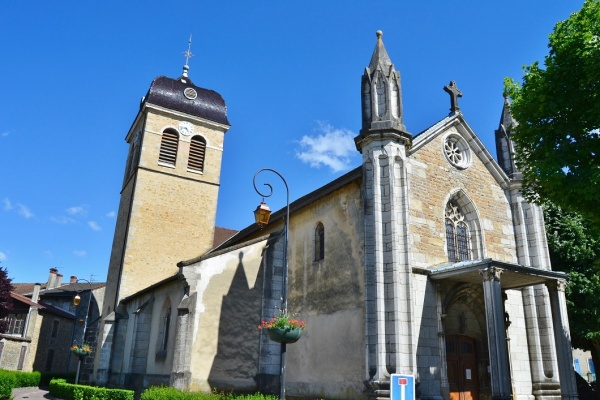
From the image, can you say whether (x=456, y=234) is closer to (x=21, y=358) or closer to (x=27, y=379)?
(x=27, y=379)

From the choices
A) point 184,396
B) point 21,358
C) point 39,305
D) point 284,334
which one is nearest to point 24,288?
point 39,305

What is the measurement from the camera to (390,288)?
12.4 metres

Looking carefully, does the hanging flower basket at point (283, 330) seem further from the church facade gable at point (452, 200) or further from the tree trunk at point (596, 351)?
the tree trunk at point (596, 351)

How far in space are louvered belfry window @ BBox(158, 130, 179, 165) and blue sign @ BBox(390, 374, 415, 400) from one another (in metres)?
24.1

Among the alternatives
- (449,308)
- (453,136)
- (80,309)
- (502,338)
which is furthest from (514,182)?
(80,309)

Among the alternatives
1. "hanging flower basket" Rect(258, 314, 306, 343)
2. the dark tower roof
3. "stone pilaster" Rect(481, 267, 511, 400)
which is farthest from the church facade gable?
the dark tower roof

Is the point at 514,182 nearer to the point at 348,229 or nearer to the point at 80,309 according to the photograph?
the point at 348,229

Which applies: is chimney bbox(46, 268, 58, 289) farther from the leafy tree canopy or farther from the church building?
the leafy tree canopy

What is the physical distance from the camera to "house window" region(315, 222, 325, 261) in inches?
637

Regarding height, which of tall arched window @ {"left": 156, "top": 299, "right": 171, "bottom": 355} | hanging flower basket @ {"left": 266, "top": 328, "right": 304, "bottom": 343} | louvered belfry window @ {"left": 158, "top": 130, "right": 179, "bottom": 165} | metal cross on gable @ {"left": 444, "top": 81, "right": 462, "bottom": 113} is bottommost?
hanging flower basket @ {"left": 266, "top": 328, "right": 304, "bottom": 343}

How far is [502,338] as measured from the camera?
11.5 meters

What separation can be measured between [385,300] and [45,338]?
1597 inches

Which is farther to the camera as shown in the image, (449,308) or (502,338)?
(449,308)

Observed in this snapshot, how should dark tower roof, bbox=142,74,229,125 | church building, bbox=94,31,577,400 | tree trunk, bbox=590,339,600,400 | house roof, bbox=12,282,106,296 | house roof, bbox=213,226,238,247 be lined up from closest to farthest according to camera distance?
church building, bbox=94,31,577,400 → tree trunk, bbox=590,339,600,400 → dark tower roof, bbox=142,74,229,125 → house roof, bbox=213,226,238,247 → house roof, bbox=12,282,106,296
